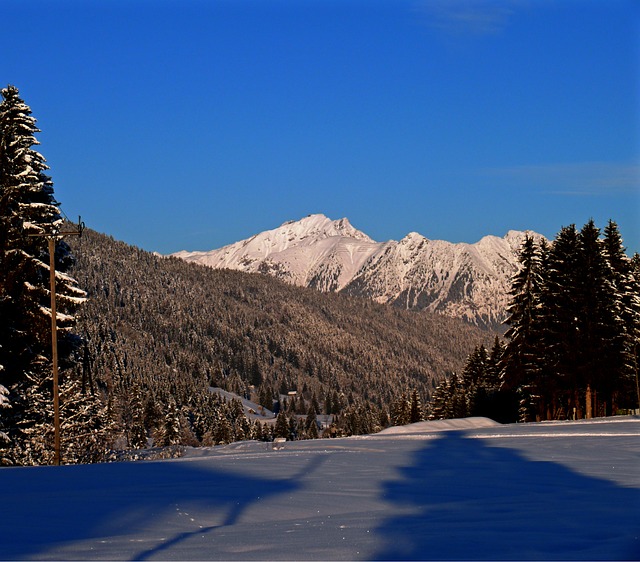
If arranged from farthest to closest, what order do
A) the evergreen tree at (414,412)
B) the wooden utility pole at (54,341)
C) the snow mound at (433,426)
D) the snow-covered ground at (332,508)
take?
the evergreen tree at (414,412) < the snow mound at (433,426) < the wooden utility pole at (54,341) < the snow-covered ground at (332,508)

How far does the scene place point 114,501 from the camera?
44.3ft

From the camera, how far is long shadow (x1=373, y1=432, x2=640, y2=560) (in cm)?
920

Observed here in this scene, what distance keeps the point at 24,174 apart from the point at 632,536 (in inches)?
991

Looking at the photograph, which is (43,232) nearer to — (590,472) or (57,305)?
(57,305)

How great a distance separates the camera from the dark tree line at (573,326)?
5006cm

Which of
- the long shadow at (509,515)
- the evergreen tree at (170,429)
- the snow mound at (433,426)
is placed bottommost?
the evergreen tree at (170,429)

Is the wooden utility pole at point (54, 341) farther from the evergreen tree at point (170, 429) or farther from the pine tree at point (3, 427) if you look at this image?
the evergreen tree at point (170, 429)

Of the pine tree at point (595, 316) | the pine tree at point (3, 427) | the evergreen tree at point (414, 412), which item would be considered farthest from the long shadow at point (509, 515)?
the evergreen tree at point (414, 412)

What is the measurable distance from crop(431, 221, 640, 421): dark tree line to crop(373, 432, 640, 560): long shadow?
108ft

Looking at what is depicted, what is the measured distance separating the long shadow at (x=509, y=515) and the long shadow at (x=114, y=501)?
9.34 ft

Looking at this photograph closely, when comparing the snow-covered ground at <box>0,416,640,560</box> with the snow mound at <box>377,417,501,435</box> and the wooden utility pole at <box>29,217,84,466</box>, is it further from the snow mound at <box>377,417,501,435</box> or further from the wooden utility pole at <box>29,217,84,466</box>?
the snow mound at <box>377,417,501,435</box>

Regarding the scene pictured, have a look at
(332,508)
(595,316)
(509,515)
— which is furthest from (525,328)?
(509,515)

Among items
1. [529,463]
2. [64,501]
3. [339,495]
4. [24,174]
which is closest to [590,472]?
[529,463]

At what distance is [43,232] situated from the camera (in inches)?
1118
